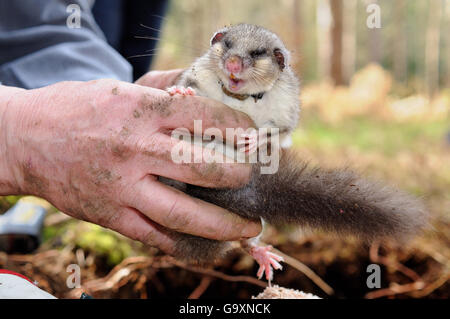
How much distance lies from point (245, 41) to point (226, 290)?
1.14 m

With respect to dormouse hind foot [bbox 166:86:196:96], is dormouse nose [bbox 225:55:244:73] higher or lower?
higher

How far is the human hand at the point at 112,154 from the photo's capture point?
4.21ft

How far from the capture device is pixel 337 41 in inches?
337

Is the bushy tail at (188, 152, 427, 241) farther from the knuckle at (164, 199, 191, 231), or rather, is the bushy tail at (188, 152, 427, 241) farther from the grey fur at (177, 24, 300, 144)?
the grey fur at (177, 24, 300, 144)

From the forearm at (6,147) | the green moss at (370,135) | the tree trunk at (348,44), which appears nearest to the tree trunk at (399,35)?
the tree trunk at (348,44)

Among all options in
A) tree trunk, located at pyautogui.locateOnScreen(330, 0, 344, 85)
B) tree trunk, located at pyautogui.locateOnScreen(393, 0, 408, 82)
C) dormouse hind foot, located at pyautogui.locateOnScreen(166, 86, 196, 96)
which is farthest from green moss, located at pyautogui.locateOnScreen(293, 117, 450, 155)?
tree trunk, located at pyautogui.locateOnScreen(393, 0, 408, 82)

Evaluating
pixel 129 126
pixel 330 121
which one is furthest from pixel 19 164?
pixel 330 121

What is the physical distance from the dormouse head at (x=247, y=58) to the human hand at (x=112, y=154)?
15 cm

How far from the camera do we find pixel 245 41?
160 cm

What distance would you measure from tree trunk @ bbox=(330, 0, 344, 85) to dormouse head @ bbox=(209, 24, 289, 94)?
7272mm

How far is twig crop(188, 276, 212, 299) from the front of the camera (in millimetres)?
1865

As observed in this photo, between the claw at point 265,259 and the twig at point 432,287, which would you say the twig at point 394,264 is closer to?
the twig at point 432,287

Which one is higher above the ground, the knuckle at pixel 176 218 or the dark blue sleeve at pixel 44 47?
the dark blue sleeve at pixel 44 47

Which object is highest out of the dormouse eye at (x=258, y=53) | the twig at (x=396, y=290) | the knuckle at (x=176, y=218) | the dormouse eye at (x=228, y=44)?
the dormouse eye at (x=228, y=44)
